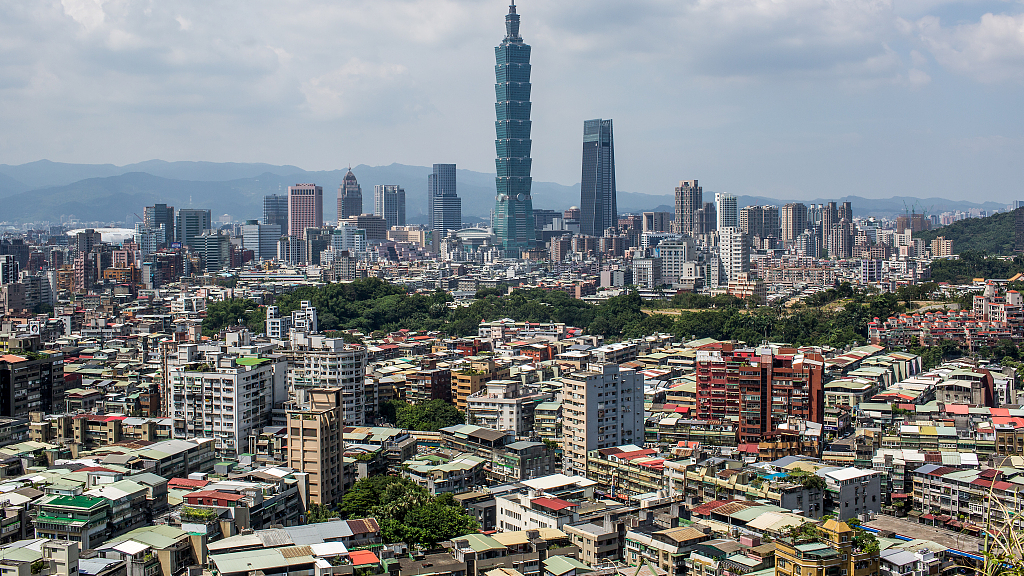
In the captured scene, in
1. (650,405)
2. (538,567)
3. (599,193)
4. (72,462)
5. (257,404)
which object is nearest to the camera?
(538,567)

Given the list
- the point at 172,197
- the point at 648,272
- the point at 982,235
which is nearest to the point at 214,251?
the point at 648,272

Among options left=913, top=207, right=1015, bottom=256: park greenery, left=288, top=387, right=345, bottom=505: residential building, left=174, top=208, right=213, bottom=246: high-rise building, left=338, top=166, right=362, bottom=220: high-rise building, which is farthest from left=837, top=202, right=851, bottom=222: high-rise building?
left=288, top=387, right=345, bottom=505: residential building

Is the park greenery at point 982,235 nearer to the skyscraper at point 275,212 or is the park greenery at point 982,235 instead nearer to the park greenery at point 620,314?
the park greenery at point 620,314

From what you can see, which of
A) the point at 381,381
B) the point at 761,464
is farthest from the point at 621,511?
the point at 381,381

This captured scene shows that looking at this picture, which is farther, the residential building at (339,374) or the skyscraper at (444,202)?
the skyscraper at (444,202)

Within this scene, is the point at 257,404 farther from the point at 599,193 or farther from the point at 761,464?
the point at 599,193

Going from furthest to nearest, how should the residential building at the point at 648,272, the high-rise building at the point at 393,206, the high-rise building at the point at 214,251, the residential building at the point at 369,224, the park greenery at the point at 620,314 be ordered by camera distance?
the high-rise building at the point at 393,206
the residential building at the point at 369,224
the high-rise building at the point at 214,251
the residential building at the point at 648,272
the park greenery at the point at 620,314

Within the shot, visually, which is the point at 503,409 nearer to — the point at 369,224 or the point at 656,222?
the point at 369,224

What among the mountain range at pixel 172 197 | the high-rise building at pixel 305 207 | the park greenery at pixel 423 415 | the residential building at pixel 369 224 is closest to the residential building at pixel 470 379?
→ the park greenery at pixel 423 415
